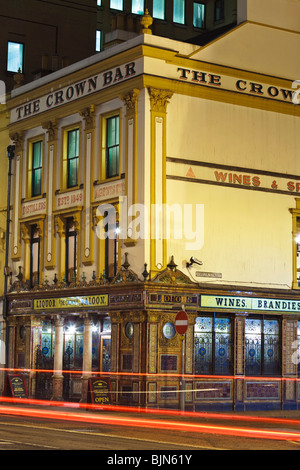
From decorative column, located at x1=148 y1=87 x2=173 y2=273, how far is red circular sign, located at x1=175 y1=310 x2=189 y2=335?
3.01m

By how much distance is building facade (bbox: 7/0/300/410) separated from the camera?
→ 34906 mm

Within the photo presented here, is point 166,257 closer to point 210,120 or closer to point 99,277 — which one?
point 99,277

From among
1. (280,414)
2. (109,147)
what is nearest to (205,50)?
(109,147)

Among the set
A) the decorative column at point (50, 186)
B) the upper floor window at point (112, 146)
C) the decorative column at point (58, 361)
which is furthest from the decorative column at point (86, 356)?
the upper floor window at point (112, 146)

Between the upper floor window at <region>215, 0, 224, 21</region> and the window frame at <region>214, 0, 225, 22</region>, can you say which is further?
the upper floor window at <region>215, 0, 224, 21</region>

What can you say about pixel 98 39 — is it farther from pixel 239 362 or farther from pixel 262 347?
pixel 239 362

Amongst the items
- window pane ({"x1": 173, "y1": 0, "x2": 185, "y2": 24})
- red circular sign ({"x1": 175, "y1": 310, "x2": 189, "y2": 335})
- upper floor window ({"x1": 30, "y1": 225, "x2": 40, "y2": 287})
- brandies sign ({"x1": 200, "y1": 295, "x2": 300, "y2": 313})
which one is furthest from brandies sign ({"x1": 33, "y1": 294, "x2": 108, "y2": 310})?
window pane ({"x1": 173, "y1": 0, "x2": 185, "y2": 24})

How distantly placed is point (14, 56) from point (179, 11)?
12490 mm

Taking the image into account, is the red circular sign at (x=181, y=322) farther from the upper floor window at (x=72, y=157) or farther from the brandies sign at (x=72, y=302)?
the upper floor window at (x=72, y=157)

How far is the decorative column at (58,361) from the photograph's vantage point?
38.9 metres

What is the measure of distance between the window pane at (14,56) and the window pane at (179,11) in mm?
11194

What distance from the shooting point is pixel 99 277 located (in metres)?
37.0

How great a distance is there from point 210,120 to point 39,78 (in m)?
9.33

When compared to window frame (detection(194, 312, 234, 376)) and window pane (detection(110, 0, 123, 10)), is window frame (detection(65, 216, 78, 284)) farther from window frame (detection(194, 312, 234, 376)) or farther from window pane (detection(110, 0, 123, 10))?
window pane (detection(110, 0, 123, 10))
